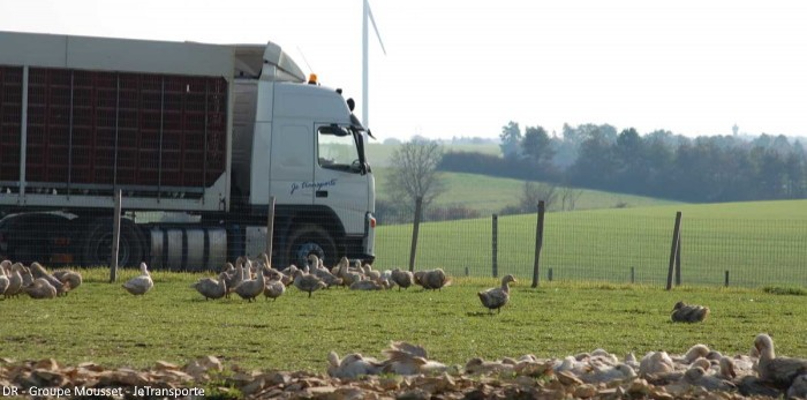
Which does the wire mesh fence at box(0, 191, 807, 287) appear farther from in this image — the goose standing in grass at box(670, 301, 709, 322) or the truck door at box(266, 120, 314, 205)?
the goose standing in grass at box(670, 301, 709, 322)

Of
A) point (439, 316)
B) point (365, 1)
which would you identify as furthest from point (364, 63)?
point (439, 316)

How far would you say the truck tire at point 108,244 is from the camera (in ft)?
102

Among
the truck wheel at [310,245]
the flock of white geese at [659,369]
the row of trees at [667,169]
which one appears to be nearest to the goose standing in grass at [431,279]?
the truck wheel at [310,245]

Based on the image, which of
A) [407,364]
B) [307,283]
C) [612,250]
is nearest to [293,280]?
[307,283]

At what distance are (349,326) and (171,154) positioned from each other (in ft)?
48.8

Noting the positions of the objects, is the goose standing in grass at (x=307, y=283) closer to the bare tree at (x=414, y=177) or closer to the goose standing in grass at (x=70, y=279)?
the goose standing in grass at (x=70, y=279)

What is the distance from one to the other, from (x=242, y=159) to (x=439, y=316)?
1466 centimetres

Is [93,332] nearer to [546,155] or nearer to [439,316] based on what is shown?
[439,316]

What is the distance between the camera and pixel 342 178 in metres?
33.6

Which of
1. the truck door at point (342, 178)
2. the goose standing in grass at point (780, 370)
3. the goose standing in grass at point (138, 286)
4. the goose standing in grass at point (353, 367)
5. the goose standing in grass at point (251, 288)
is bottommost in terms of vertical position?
the goose standing in grass at point (138, 286)

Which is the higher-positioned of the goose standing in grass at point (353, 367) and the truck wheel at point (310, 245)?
the goose standing in grass at point (353, 367)

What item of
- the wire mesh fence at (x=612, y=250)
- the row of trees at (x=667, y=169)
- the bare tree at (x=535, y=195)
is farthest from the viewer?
the row of trees at (x=667, y=169)

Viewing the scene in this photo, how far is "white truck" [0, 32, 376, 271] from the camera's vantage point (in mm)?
30984

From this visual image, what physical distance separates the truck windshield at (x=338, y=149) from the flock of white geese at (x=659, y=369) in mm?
21048
